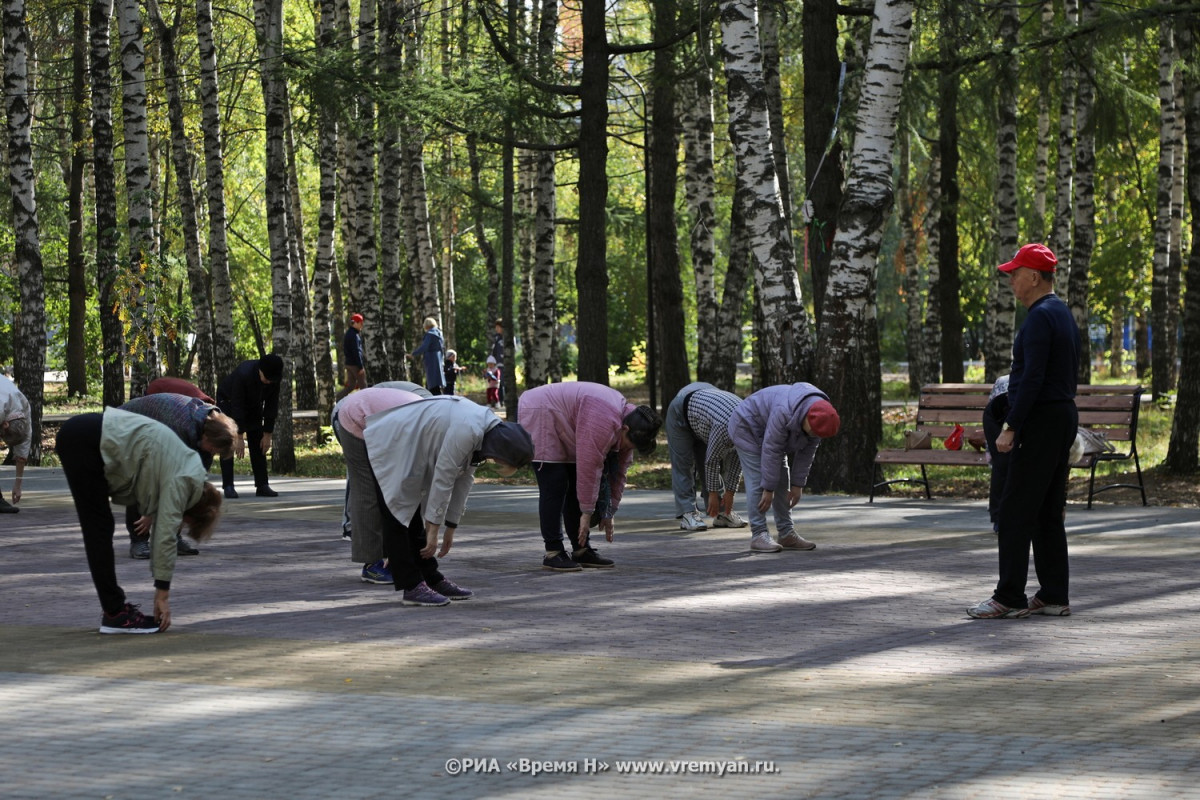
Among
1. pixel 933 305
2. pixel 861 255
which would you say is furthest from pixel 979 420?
pixel 933 305

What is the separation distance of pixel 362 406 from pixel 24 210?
41.8 ft

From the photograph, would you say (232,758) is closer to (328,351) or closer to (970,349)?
(328,351)

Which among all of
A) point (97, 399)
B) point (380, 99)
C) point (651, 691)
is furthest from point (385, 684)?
point (97, 399)

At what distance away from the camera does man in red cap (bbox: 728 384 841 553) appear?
10664 millimetres

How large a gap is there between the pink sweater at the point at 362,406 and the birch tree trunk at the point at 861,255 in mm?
6413

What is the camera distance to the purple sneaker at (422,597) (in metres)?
9.27

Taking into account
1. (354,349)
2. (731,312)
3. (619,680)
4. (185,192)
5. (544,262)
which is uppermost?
(185,192)

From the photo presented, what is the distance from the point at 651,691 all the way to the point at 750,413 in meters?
4.57

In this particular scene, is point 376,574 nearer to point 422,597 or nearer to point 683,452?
point 422,597

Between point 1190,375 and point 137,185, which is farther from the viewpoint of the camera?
point 137,185

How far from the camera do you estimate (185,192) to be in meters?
26.8

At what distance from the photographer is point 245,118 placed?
130ft

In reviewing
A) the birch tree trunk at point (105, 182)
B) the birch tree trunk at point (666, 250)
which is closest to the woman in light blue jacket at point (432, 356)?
the birch tree trunk at point (666, 250)

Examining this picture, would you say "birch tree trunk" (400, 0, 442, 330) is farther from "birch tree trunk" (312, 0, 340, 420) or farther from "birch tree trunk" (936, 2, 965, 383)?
"birch tree trunk" (936, 2, 965, 383)
